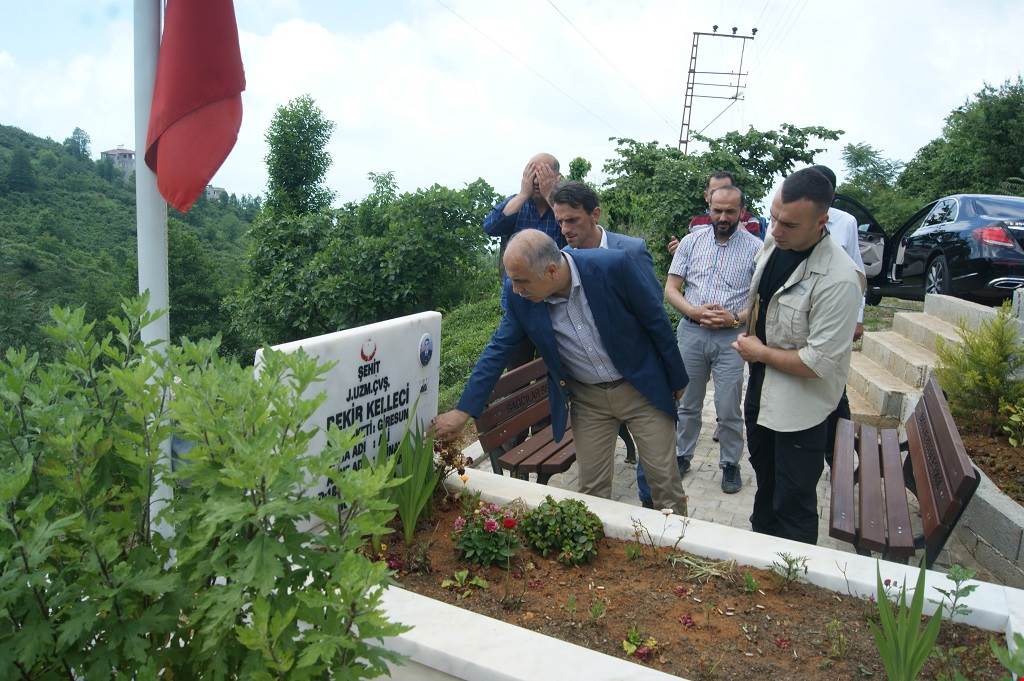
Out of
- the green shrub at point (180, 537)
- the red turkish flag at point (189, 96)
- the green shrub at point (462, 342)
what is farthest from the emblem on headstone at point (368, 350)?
the green shrub at point (462, 342)

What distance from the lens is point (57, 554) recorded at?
1.54 metres

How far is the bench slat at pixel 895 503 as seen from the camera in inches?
123

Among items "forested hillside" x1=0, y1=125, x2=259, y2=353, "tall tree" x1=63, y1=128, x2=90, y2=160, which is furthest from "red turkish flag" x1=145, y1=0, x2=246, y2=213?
"tall tree" x1=63, y1=128, x2=90, y2=160

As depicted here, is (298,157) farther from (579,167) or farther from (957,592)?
(957,592)

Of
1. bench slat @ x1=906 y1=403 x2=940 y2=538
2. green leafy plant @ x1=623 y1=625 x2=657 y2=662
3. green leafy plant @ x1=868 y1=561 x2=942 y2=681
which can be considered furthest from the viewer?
bench slat @ x1=906 y1=403 x2=940 y2=538

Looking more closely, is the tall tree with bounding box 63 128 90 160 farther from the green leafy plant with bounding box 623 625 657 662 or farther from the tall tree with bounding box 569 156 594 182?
the green leafy plant with bounding box 623 625 657 662

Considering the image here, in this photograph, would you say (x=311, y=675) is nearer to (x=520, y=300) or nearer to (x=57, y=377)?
(x=57, y=377)

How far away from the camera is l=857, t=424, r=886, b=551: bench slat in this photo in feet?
10.3

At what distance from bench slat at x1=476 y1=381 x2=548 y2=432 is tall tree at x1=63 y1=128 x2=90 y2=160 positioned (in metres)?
34.0

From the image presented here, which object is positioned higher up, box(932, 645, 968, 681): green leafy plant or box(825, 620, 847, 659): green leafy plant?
box(932, 645, 968, 681): green leafy plant

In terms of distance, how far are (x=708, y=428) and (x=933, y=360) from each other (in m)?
2.20

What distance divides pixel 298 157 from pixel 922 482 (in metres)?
27.5

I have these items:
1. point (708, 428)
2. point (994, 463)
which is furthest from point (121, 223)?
point (994, 463)

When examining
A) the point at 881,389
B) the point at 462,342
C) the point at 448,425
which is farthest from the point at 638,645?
the point at 462,342
